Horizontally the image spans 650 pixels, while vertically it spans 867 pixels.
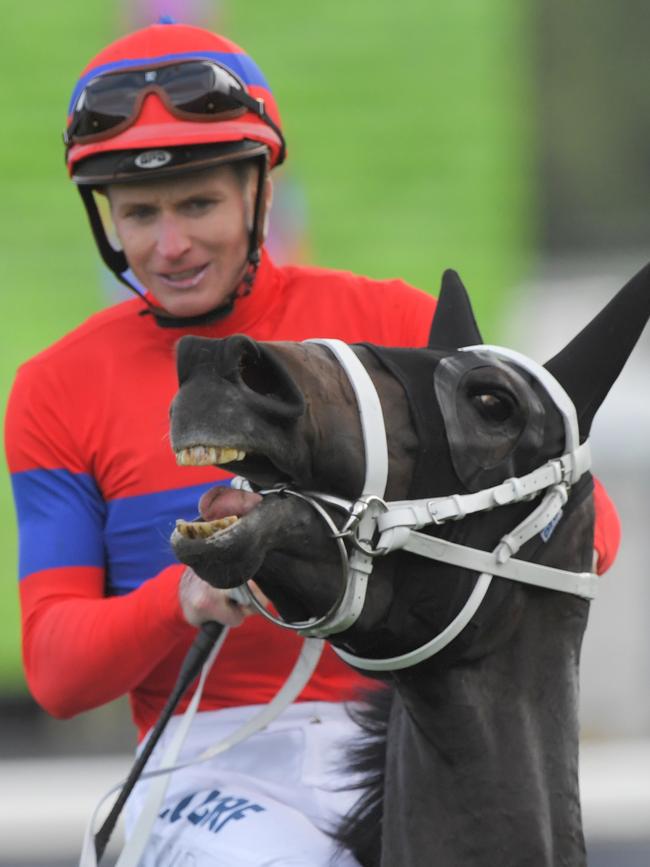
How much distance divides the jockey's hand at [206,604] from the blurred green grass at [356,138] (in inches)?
191

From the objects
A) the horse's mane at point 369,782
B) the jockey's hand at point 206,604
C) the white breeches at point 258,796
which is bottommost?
the white breeches at point 258,796

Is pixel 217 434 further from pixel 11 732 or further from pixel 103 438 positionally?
pixel 11 732

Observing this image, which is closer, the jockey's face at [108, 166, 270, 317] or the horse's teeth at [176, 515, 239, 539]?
the horse's teeth at [176, 515, 239, 539]

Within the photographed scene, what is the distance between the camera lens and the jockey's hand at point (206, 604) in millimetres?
2271

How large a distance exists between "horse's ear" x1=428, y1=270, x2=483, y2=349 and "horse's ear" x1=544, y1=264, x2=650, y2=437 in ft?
0.63

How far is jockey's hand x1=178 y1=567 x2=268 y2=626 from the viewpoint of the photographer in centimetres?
227

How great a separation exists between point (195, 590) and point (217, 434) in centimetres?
64

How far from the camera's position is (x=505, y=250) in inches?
282

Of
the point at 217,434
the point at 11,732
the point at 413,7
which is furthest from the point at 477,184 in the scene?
the point at 217,434

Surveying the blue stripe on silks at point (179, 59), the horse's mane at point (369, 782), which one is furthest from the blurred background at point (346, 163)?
the horse's mane at point (369, 782)

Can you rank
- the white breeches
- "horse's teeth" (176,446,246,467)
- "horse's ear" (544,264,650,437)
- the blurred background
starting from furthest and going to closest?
the blurred background
the white breeches
"horse's ear" (544,264,650,437)
"horse's teeth" (176,446,246,467)

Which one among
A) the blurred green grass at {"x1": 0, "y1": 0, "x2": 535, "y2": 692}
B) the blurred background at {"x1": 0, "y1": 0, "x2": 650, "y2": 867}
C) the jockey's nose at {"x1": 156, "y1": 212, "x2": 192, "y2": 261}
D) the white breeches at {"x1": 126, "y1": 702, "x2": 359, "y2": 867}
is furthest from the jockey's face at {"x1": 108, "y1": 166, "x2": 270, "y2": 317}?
the blurred green grass at {"x1": 0, "y1": 0, "x2": 535, "y2": 692}

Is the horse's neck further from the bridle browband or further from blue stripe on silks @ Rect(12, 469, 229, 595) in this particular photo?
blue stripe on silks @ Rect(12, 469, 229, 595)

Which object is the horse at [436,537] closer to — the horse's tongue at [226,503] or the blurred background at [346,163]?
the horse's tongue at [226,503]
